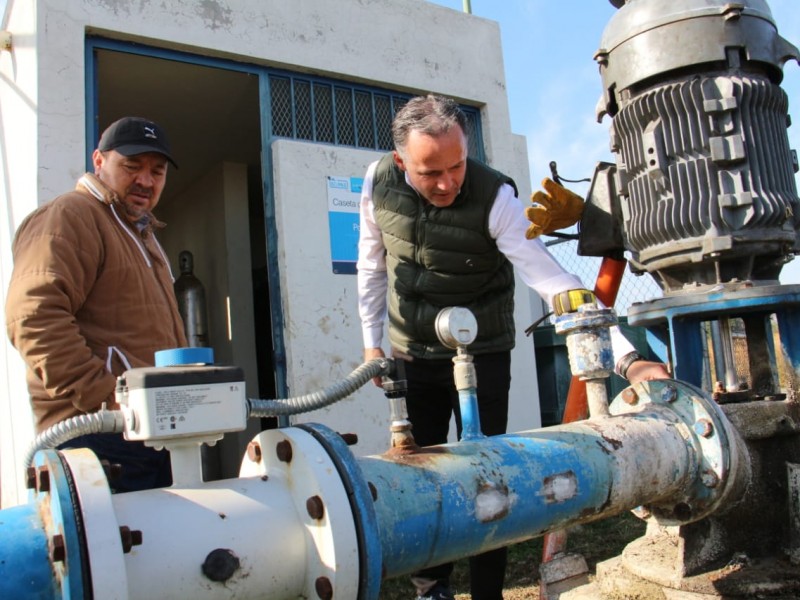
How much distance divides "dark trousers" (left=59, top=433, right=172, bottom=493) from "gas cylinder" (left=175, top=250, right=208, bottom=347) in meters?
3.84

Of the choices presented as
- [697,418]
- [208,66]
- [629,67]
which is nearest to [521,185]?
[208,66]

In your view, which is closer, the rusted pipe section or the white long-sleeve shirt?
the rusted pipe section

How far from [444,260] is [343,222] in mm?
2001

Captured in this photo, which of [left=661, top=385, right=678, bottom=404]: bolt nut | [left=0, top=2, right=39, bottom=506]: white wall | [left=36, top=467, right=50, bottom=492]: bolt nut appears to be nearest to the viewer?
[left=36, top=467, right=50, bottom=492]: bolt nut

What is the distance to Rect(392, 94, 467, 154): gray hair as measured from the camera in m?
1.88

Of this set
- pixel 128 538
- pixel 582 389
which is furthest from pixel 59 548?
pixel 582 389

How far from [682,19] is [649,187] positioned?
1.53 ft

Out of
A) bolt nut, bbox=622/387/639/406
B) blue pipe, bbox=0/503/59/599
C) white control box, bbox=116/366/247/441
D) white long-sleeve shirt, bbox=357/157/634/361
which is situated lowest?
blue pipe, bbox=0/503/59/599

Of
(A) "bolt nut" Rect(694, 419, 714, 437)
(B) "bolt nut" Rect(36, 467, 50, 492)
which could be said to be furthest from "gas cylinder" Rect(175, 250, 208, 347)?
(B) "bolt nut" Rect(36, 467, 50, 492)

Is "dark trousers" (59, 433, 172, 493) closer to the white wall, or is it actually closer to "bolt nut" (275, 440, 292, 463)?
"bolt nut" (275, 440, 292, 463)

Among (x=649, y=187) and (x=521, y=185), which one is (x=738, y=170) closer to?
(x=649, y=187)

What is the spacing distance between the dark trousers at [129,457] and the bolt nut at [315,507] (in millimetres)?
906

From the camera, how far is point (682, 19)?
1.95m

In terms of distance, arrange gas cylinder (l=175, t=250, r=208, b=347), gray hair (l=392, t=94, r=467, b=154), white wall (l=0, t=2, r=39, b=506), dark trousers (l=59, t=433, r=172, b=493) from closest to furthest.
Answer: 1. dark trousers (l=59, t=433, r=172, b=493)
2. gray hair (l=392, t=94, r=467, b=154)
3. white wall (l=0, t=2, r=39, b=506)
4. gas cylinder (l=175, t=250, r=208, b=347)
